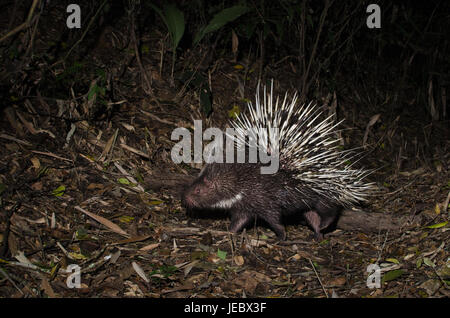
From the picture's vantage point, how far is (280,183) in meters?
5.74

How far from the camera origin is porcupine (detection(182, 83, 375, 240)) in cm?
556

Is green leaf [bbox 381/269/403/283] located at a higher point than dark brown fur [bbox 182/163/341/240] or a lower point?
lower

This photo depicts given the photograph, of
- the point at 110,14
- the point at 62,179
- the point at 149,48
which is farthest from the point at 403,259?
the point at 110,14

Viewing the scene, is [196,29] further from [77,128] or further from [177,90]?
[77,128]

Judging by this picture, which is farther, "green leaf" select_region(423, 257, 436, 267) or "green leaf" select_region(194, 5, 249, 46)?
"green leaf" select_region(194, 5, 249, 46)

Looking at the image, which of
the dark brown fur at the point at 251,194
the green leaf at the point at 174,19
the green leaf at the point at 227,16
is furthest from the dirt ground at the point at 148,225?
the green leaf at the point at 227,16

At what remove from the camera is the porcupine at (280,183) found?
18.2 ft

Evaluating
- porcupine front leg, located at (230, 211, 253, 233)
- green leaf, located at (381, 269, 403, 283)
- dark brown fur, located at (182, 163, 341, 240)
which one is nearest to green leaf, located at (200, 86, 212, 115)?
dark brown fur, located at (182, 163, 341, 240)

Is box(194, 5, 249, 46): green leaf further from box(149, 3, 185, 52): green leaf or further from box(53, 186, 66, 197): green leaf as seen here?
box(53, 186, 66, 197): green leaf

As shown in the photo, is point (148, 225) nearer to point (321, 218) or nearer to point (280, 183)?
point (280, 183)

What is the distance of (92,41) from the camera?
770 cm

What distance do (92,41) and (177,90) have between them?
1678 mm

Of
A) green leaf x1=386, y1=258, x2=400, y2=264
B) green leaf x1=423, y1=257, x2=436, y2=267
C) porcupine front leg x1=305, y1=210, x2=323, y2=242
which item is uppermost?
porcupine front leg x1=305, y1=210, x2=323, y2=242
